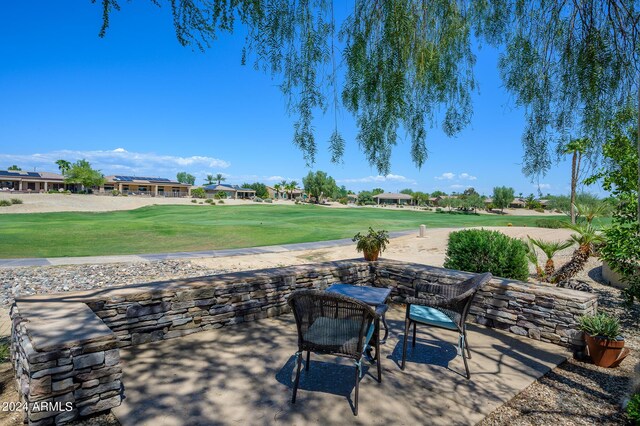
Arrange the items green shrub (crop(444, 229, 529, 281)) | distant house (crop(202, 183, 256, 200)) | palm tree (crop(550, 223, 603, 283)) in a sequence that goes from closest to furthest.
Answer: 1. palm tree (crop(550, 223, 603, 283))
2. green shrub (crop(444, 229, 529, 281))
3. distant house (crop(202, 183, 256, 200))

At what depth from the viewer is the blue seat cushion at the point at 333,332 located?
2963 mm

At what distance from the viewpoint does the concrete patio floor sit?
2809 millimetres

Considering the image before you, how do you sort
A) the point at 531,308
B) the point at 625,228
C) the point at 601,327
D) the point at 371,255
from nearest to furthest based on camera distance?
the point at 601,327
the point at 531,308
the point at 625,228
the point at 371,255

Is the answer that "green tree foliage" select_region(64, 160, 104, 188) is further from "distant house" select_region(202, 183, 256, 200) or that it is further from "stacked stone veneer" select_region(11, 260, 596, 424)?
"stacked stone veneer" select_region(11, 260, 596, 424)

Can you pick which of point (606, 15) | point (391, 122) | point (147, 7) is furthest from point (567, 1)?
point (147, 7)

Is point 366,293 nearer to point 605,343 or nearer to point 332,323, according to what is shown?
point 332,323

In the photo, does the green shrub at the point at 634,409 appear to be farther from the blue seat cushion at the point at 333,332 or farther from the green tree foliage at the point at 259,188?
the green tree foliage at the point at 259,188

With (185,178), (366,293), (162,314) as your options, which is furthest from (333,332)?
→ (185,178)


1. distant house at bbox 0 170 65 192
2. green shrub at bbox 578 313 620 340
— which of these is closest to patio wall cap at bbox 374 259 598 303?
green shrub at bbox 578 313 620 340

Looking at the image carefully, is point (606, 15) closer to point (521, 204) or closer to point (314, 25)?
point (314, 25)

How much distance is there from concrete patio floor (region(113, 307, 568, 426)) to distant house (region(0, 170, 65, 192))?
84028 millimetres

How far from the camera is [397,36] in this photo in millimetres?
3271

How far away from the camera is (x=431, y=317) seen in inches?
152

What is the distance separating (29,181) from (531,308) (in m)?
92.3
